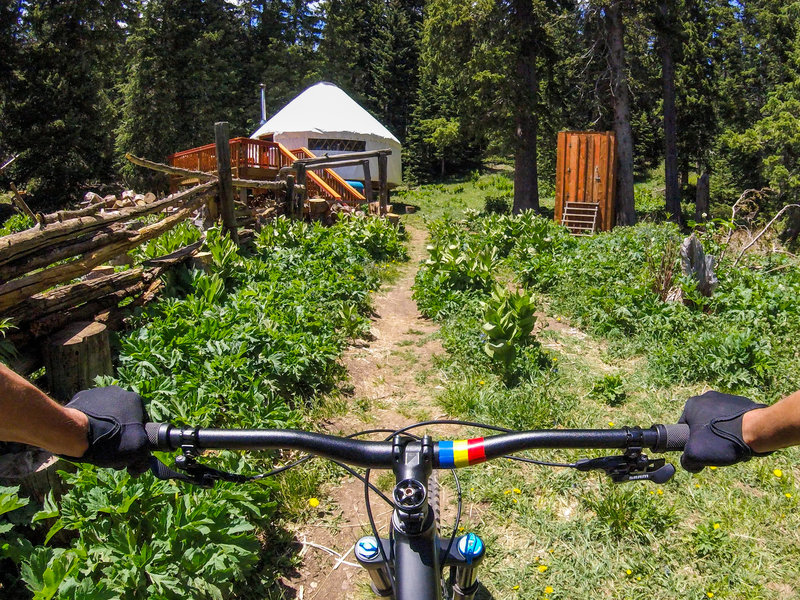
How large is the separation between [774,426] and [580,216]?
1674 cm

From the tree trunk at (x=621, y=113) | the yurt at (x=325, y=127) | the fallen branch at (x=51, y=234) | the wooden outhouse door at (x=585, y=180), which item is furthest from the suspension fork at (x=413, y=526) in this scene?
the yurt at (x=325, y=127)

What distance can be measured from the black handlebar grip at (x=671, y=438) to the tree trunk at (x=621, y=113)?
57.6 feet

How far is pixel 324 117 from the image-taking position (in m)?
25.0

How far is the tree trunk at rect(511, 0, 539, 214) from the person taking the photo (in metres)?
18.3

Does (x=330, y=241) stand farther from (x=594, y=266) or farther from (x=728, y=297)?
(x=728, y=297)

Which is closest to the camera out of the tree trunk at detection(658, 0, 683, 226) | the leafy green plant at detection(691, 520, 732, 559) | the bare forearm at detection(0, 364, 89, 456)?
the bare forearm at detection(0, 364, 89, 456)

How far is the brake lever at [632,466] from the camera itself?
1509 millimetres

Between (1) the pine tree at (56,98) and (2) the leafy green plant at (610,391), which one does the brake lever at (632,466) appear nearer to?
(2) the leafy green plant at (610,391)

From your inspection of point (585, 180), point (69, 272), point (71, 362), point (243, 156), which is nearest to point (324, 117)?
point (243, 156)

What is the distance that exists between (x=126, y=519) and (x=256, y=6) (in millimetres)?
49098

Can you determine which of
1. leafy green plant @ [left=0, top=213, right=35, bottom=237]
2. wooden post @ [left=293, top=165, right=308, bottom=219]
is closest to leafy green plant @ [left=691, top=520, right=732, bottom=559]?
wooden post @ [left=293, top=165, right=308, bottom=219]

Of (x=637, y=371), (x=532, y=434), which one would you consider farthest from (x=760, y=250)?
(x=532, y=434)

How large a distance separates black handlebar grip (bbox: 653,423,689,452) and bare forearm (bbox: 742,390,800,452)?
14cm

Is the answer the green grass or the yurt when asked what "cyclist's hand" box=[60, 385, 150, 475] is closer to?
the green grass
